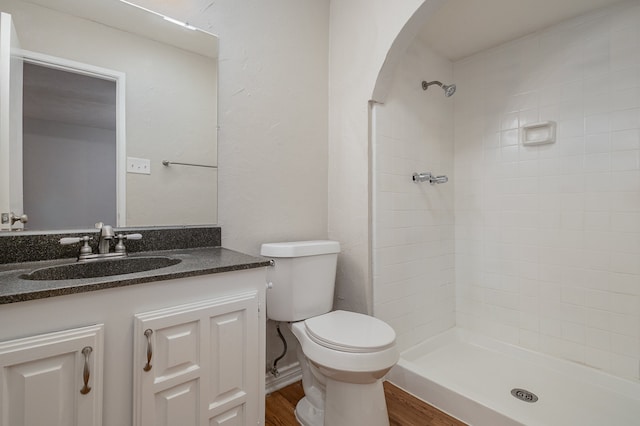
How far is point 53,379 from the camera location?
0.76 meters

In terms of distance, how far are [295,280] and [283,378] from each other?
2.18 feet

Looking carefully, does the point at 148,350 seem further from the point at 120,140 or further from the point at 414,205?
the point at 414,205

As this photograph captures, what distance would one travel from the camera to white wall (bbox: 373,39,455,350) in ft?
6.03

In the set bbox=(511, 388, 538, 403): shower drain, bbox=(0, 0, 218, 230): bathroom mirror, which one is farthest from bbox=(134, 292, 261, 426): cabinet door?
bbox=(511, 388, 538, 403): shower drain

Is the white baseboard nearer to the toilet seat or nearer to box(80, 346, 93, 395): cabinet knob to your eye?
the toilet seat

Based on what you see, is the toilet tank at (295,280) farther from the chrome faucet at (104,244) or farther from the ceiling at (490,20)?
the ceiling at (490,20)

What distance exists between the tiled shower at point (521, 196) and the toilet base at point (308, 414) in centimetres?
63

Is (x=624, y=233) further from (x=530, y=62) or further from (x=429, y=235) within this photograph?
(x=530, y=62)

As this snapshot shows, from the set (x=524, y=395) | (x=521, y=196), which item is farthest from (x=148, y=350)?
(x=521, y=196)

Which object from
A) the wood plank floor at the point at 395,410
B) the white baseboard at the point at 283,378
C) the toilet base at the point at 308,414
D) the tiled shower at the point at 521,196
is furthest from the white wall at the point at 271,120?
the tiled shower at the point at 521,196

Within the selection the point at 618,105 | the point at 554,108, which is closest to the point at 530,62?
Answer: the point at 554,108

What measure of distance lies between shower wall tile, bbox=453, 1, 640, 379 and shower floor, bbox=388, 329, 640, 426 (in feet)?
0.32

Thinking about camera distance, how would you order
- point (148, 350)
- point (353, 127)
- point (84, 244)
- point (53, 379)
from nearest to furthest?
point (53, 379) < point (148, 350) < point (84, 244) < point (353, 127)

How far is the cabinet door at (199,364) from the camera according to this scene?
89cm
